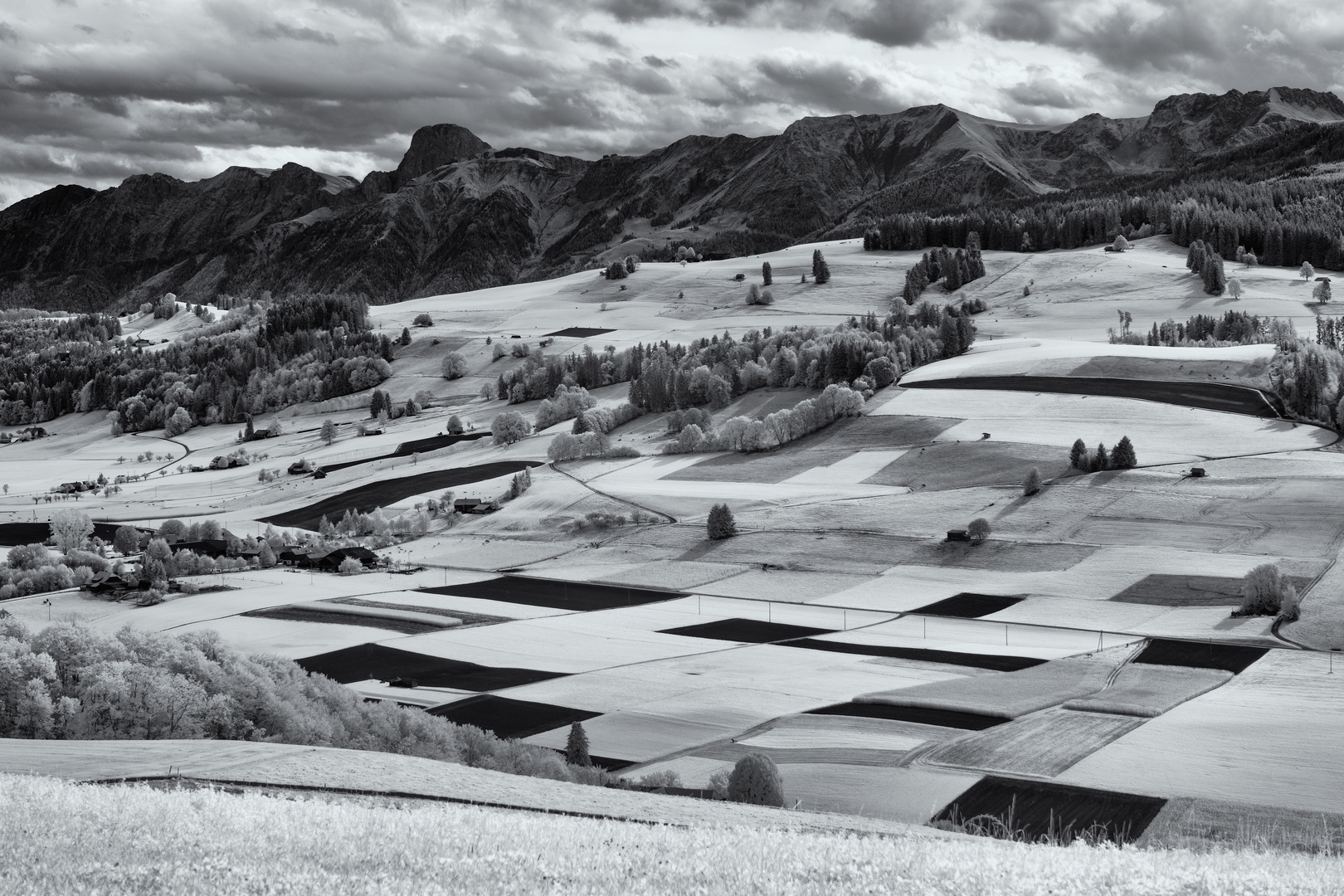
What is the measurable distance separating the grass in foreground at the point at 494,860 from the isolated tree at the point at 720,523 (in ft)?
273

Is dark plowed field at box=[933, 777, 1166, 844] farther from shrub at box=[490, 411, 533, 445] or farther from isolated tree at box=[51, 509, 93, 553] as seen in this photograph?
shrub at box=[490, 411, 533, 445]

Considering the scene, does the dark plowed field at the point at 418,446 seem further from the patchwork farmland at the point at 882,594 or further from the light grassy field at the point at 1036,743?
the light grassy field at the point at 1036,743

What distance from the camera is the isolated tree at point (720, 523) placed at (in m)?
111

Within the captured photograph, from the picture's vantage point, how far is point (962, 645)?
7538 centimetres

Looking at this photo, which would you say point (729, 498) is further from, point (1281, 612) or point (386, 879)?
point (386, 879)

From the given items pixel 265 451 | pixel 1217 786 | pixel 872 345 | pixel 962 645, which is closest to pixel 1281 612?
pixel 962 645

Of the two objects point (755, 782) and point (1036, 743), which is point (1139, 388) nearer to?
point (1036, 743)

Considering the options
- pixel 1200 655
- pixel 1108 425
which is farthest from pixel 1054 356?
pixel 1200 655

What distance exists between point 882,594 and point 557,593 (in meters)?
25.0

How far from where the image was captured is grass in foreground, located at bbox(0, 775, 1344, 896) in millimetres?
21453

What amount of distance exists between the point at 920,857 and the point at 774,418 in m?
124

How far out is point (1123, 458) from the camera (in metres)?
116

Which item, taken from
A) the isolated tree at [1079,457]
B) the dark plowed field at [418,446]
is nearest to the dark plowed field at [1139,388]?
the isolated tree at [1079,457]

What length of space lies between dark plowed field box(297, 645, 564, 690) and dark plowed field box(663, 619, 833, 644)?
44.7 ft
